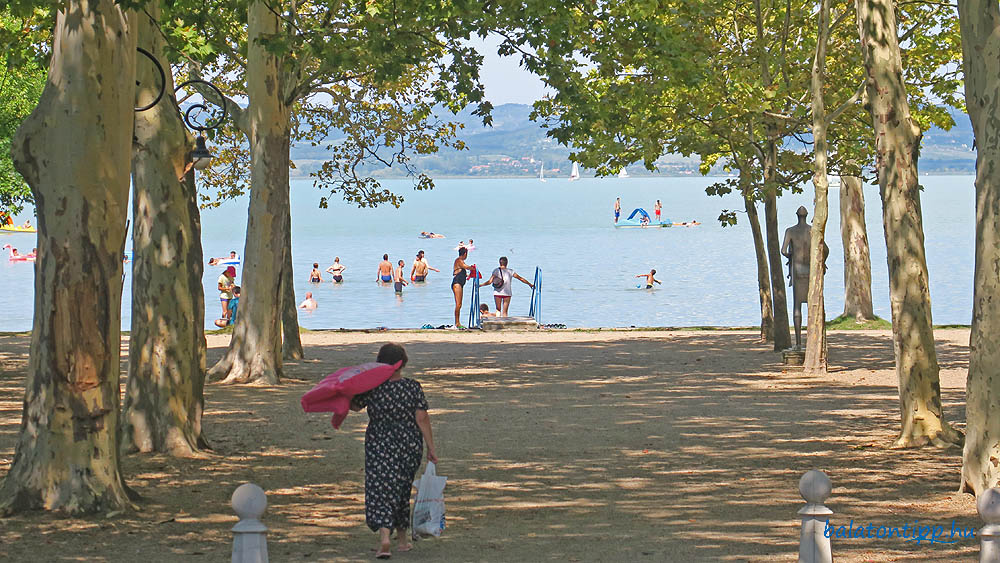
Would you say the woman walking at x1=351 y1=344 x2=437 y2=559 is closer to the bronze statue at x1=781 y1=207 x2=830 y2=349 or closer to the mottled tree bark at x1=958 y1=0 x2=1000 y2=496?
the mottled tree bark at x1=958 y1=0 x2=1000 y2=496

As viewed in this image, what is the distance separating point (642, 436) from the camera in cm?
1416

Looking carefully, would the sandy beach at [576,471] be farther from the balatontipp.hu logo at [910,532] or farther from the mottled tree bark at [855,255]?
the mottled tree bark at [855,255]

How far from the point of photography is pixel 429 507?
28.8 ft

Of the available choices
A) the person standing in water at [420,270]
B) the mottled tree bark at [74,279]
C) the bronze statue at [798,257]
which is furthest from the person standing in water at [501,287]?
the mottled tree bark at [74,279]

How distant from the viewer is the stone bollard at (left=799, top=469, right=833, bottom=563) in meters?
6.79

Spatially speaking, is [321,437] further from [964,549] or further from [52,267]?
[964,549]

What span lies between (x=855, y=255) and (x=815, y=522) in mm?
25011

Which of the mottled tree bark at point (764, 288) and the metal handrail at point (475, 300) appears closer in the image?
the mottled tree bark at point (764, 288)

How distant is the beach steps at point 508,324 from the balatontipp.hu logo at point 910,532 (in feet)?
73.3

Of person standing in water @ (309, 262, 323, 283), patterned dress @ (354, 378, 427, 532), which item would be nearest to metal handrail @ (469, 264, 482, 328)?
patterned dress @ (354, 378, 427, 532)

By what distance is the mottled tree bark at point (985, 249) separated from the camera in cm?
966

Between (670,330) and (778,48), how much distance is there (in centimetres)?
914

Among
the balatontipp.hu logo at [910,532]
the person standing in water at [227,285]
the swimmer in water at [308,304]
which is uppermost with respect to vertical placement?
the person standing in water at [227,285]

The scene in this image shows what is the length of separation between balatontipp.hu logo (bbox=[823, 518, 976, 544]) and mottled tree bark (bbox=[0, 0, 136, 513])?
500 cm
